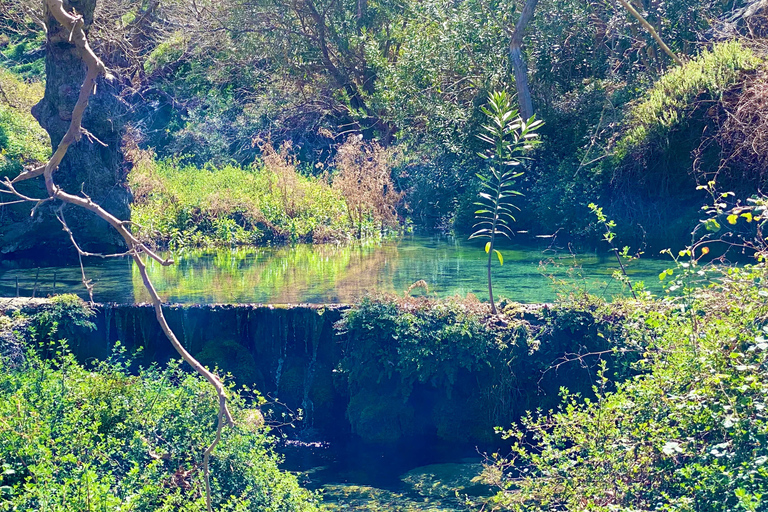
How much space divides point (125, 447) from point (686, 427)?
3830 millimetres

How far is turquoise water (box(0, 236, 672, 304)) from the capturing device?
35.3 ft

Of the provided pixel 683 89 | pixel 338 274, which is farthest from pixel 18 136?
pixel 683 89

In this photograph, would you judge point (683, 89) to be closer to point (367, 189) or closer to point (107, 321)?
point (367, 189)

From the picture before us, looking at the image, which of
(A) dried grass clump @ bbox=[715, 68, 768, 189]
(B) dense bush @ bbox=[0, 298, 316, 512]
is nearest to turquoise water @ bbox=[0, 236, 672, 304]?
(A) dried grass clump @ bbox=[715, 68, 768, 189]

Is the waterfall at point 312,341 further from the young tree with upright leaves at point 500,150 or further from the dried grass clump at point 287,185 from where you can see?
the dried grass clump at point 287,185

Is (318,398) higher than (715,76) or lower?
lower

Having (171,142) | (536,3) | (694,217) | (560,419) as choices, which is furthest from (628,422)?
(171,142)

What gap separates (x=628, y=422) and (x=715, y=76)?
10.3 meters

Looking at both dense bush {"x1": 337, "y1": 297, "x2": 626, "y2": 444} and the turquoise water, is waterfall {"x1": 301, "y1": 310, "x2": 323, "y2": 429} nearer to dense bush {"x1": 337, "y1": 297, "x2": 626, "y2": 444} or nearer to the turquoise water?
dense bush {"x1": 337, "y1": 297, "x2": 626, "y2": 444}

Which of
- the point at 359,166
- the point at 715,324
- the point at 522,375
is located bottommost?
the point at 522,375

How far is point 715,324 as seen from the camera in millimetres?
5098

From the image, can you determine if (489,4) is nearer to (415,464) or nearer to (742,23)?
(742,23)

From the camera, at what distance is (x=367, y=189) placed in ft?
55.5

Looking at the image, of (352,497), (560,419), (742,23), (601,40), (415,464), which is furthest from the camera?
(601,40)
